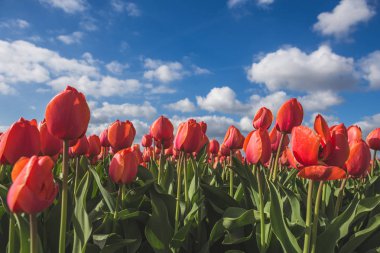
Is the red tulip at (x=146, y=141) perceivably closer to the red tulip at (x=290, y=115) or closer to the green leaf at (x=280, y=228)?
the red tulip at (x=290, y=115)

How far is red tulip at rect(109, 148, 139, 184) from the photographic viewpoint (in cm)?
301

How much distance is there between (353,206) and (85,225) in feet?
5.47

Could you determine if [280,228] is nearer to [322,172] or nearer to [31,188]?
[322,172]

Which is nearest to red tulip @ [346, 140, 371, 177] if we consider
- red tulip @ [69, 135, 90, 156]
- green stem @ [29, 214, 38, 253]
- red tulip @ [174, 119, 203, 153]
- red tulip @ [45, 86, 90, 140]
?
red tulip @ [174, 119, 203, 153]

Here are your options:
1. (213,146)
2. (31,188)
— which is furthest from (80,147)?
Answer: (213,146)

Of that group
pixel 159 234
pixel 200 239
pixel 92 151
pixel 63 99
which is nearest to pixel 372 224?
pixel 200 239

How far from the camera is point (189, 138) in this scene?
3.61 metres

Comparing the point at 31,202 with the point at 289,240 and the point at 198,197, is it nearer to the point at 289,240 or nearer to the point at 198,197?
the point at 289,240

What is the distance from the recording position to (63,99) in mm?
2184

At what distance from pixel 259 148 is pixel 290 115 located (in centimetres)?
71

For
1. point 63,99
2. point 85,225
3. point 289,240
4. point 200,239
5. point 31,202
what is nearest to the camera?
point 31,202

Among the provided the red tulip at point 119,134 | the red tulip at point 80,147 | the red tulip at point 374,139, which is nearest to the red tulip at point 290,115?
the red tulip at point 119,134

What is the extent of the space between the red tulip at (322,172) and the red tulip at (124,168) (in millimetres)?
1323

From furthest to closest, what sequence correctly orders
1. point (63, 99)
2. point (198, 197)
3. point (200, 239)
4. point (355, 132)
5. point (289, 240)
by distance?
point (355, 132)
point (198, 197)
point (200, 239)
point (289, 240)
point (63, 99)
